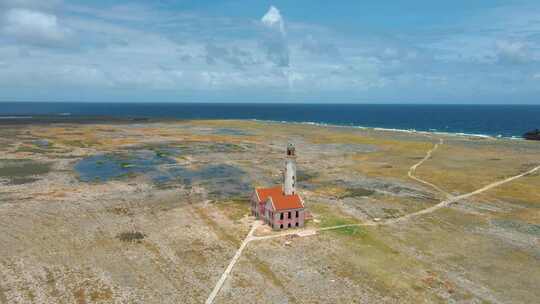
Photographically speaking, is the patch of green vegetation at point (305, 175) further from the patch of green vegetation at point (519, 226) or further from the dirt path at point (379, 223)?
the patch of green vegetation at point (519, 226)

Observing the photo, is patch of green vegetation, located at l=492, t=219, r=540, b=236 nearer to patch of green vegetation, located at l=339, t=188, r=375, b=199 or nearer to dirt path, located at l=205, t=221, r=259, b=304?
patch of green vegetation, located at l=339, t=188, r=375, b=199

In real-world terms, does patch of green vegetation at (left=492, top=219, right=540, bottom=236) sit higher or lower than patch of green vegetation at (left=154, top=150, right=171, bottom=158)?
lower

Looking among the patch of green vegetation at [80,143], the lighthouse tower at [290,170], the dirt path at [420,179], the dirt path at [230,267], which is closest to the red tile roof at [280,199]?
the lighthouse tower at [290,170]

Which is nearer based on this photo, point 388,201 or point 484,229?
point 484,229

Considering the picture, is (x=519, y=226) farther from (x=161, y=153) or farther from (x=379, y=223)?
(x=161, y=153)

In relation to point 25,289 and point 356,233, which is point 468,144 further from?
point 25,289

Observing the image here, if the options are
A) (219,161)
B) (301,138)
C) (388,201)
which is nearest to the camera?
(388,201)

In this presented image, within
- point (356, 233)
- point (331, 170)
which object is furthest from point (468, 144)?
point (356, 233)

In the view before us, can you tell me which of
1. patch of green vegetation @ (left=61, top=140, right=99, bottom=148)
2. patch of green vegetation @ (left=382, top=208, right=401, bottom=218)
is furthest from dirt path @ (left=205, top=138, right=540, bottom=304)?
patch of green vegetation @ (left=61, top=140, right=99, bottom=148)
